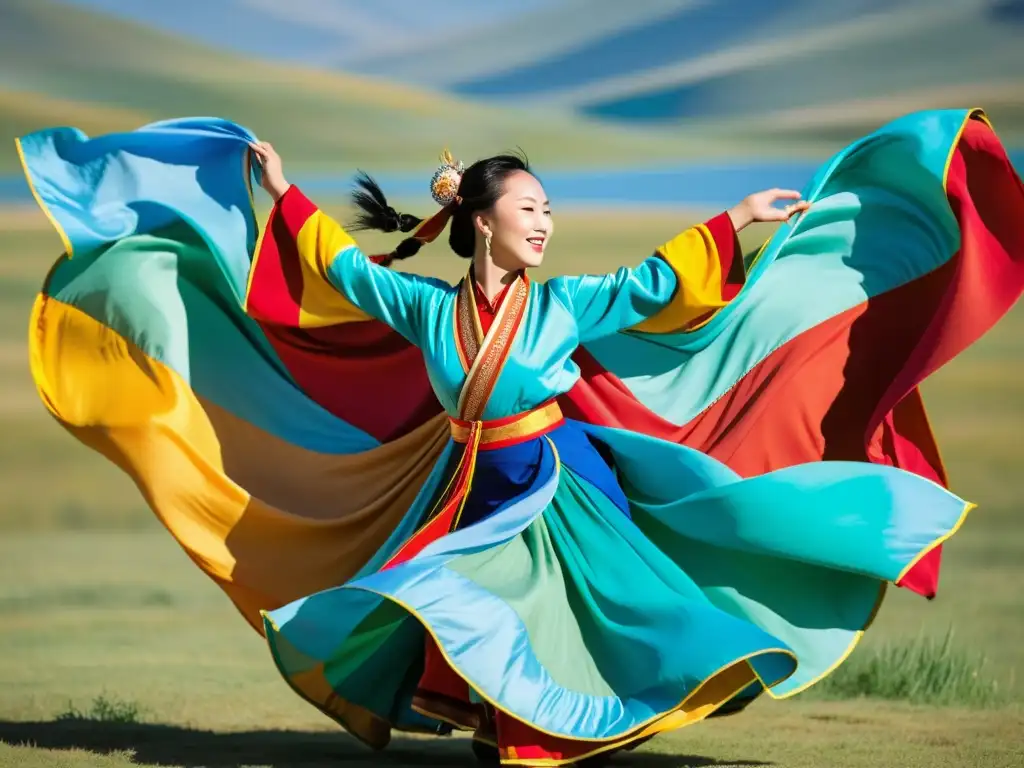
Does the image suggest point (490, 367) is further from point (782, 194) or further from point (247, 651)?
point (247, 651)

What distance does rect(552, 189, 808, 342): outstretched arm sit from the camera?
288 cm

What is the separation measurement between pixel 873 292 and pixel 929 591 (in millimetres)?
710

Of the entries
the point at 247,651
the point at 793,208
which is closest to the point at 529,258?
the point at 793,208

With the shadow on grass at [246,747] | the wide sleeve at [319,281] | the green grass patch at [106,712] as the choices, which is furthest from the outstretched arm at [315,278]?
the green grass patch at [106,712]

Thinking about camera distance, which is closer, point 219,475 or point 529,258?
point 529,258

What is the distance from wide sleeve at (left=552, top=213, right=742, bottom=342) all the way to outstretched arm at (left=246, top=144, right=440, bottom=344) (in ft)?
1.03

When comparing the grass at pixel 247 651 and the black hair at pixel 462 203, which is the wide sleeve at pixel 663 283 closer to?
the black hair at pixel 462 203

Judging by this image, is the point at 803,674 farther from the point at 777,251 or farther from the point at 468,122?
the point at 468,122

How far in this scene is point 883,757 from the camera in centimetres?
295

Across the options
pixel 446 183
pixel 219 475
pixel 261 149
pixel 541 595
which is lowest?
pixel 541 595

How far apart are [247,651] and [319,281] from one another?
76.7 inches

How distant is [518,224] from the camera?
284 cm

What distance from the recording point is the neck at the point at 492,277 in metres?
2.86

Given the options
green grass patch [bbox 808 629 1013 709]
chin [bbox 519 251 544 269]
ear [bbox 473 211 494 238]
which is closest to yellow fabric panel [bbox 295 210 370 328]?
ear [bbox 473 211 494 238]
